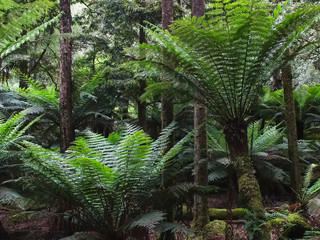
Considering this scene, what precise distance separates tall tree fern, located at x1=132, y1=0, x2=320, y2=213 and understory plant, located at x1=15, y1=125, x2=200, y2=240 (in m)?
0.56

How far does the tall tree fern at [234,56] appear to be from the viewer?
2438mm

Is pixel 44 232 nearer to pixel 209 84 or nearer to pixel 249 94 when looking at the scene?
pixel 209 84

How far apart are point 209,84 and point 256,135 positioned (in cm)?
297

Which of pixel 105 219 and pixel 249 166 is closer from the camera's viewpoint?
pixel 105 219

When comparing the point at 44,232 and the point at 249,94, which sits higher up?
the point at 249,94

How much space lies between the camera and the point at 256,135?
5.39 meters

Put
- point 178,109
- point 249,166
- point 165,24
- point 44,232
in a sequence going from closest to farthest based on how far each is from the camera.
→ point 249,166, point 44,232, point 165,24, point 178,109

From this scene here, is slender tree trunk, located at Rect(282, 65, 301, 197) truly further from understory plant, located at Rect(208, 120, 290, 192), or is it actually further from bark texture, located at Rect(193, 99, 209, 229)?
bark texture, located at Rect(193, 99, 209, 229)

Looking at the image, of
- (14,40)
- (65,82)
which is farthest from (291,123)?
(14,40)

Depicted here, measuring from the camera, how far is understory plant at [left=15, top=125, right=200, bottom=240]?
2303 mm

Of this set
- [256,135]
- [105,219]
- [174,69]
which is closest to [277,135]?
[256,135]

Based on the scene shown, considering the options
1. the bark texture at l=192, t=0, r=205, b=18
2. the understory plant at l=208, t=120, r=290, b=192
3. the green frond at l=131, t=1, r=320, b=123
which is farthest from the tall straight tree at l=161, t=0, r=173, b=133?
the green frond at l=131, t=1, r=320, b=123

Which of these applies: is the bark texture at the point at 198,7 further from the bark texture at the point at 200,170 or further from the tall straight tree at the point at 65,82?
the tall straight tree at the point at 65,82

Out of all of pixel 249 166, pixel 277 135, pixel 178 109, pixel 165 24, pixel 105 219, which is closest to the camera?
pixel 105 219
